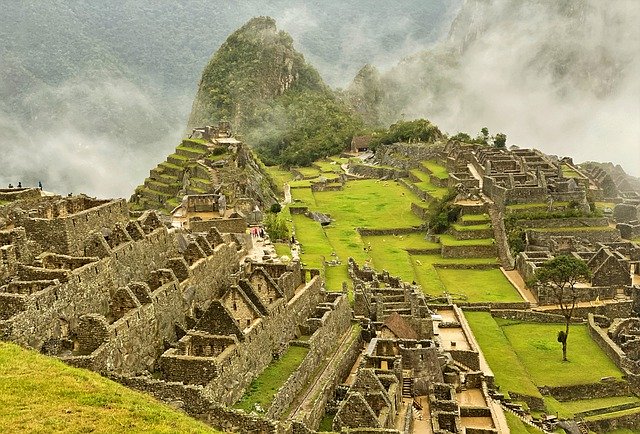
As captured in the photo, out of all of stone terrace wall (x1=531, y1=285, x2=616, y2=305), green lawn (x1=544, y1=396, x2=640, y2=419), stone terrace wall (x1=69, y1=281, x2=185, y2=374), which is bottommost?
stone terrace wall (x1=69, y1=281, x2=185, y2=374)

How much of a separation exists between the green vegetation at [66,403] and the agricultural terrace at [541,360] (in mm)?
21544

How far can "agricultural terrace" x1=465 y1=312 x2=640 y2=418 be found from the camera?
3671 centimetres

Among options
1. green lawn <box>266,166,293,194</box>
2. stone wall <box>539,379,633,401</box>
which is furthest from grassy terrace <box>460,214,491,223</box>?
stone wall <box>539,379,633,401</box>

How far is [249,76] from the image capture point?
407 ft

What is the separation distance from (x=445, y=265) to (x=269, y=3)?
113 meters

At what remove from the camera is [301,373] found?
25547 millimetres

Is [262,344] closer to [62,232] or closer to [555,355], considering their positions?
[62,232]

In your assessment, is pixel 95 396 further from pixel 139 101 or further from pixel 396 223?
pixel 139 101

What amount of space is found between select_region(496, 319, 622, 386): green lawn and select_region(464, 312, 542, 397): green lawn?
2.42 feet

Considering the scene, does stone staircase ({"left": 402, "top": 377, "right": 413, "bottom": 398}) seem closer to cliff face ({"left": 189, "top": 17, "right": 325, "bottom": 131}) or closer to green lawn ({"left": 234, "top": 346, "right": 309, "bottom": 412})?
green lawn ({"left": 234, "top": 346, "right": 309, "bottom": 412})

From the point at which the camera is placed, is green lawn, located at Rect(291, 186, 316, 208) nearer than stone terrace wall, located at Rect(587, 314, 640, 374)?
No

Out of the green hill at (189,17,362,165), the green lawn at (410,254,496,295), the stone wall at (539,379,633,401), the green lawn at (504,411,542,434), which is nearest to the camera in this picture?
the green lawn at (504,411,542,434)

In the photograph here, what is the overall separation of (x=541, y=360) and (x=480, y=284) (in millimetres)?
11638

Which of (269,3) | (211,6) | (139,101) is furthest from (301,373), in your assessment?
(269,3)
